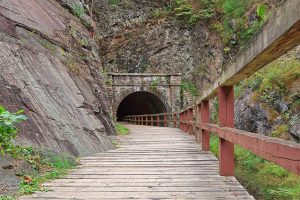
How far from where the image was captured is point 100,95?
8914 millimetres

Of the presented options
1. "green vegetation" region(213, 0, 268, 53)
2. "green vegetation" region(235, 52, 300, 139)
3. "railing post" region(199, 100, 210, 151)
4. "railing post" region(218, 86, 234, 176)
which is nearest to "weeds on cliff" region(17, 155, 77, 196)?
"railing post" region(218, 86, 234, 176)

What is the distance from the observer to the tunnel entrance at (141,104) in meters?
24.7

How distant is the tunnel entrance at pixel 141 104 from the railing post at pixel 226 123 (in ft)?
62.9

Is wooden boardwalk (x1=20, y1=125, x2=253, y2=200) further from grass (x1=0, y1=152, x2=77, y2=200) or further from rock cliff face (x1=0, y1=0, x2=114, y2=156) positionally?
rock cliff face (x1=0, y1=0, x2=114, y2=156)

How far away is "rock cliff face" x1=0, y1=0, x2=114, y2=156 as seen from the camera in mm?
4648

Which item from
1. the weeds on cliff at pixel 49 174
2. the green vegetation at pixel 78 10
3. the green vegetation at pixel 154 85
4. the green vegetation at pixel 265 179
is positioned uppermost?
the green vegetation at pixel 78 10

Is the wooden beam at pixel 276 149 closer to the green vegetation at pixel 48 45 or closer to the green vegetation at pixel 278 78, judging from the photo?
the green vegetation at pixel 48 45

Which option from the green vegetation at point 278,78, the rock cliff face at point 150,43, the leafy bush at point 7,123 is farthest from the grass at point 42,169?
the rock cliff face at point 150,43

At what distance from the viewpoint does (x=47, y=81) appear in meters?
5.68

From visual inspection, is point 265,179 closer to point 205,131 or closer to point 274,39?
point 205,131

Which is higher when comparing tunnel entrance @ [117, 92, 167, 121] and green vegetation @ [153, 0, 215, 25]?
green vegetation @ [153, 0, 215, 25]

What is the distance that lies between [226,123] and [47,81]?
3.18 metres

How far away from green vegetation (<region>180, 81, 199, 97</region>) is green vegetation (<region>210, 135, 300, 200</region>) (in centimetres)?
1431

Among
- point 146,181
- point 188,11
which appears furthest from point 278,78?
point 188,11
